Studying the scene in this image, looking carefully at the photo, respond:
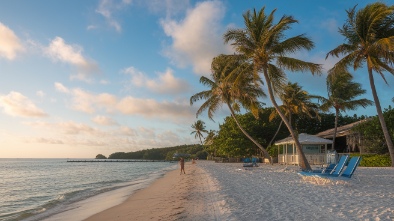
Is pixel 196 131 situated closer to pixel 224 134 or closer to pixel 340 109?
pixel 224 134

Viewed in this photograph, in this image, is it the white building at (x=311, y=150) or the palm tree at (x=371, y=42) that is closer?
the palm tree at (x=371, y=42)

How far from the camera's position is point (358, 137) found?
88.7 feet

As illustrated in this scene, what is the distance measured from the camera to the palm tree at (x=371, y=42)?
19016 millimetres

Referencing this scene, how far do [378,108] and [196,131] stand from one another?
2124 inches

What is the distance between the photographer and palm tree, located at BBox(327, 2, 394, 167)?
749 inches

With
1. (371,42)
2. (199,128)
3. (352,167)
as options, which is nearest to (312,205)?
(352,167)

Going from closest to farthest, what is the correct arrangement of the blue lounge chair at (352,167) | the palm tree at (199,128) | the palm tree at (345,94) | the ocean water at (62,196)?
1. the blue lounge chair at (352,167)
2. the ocean water at (62,196)
3. the palm tree at (345,94)
4. the palm tree at (199,128)

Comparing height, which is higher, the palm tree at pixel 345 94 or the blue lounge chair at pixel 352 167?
the palm tree at pixel 345 94

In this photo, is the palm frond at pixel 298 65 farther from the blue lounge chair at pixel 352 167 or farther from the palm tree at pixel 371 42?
the blue lounge chair at pixel 352 167

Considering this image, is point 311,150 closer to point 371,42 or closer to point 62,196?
point 371,42

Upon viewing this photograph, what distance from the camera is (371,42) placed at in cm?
1972

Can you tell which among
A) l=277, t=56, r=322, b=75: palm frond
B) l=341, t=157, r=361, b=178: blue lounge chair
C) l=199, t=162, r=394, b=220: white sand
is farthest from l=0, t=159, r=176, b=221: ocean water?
l=277, t=56, r=322, b=75: palm frond

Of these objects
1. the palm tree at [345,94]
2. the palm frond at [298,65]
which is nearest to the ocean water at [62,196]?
the palm frond at [298,65]

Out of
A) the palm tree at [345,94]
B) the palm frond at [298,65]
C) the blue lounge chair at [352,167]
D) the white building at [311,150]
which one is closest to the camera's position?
the blue lounge chair at [352,167]
